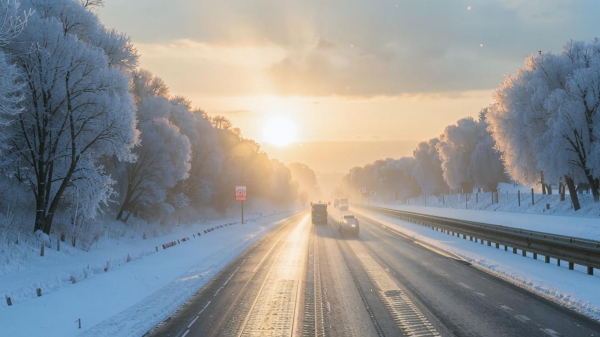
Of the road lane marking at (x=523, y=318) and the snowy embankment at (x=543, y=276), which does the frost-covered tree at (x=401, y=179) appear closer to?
the snowy embankment at (x=543, y=276)

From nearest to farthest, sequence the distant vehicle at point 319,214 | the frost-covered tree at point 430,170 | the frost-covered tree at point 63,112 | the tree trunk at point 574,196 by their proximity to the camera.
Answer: the frost-covered tree at point 63,112 < the tree trunk at point 574,196 < the distant vehicle at point 319,214 < the frost-covered tree at point 430,170

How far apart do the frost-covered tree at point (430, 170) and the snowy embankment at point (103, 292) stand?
95634mm

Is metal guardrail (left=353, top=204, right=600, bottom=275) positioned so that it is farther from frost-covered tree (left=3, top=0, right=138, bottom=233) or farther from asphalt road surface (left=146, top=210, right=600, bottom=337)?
frost-covered tree (left=3, top=0, right=138, bottom=233)

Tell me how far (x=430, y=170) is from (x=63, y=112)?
99726 millimetres

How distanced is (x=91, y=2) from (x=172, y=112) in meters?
28.1

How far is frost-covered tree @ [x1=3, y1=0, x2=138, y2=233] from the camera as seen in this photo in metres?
23.5

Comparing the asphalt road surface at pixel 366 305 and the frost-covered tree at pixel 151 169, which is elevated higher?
the frost-covered tree at pixel 151 169

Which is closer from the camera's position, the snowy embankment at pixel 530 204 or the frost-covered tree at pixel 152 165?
the snowy embankment at pixel 530 204

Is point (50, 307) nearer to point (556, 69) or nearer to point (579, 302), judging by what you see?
point (579, 302)

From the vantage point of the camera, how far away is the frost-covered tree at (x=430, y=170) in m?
112

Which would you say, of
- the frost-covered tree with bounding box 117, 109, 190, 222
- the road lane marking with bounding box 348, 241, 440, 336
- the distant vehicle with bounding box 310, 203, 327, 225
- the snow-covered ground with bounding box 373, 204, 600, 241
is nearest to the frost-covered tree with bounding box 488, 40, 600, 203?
the snow-covered ground with bounding box 373, 204, 600, 241

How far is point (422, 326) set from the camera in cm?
943

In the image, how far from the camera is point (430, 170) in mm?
113875

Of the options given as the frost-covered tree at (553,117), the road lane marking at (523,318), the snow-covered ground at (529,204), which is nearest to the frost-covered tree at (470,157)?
the snow-covered ground at (529,204)
